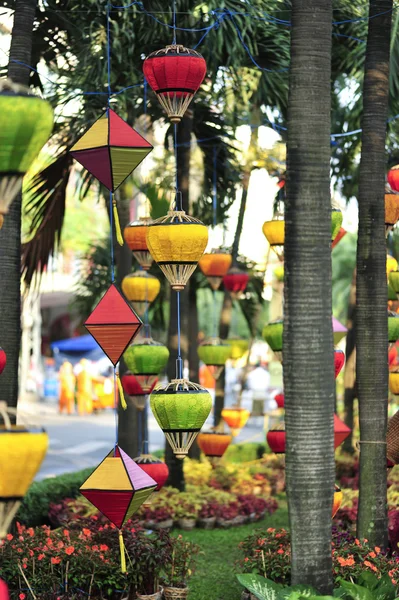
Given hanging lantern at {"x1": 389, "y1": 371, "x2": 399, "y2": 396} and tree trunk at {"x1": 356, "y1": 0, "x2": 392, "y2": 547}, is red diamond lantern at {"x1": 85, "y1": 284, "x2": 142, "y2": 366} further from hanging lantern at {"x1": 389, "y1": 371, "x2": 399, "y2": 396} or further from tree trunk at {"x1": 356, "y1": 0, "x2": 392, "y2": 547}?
hanging lantern at {"x1": 389, "y1": 371, "x2": 399, "y2": 396}

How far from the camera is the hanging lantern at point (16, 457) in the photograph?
494 cm

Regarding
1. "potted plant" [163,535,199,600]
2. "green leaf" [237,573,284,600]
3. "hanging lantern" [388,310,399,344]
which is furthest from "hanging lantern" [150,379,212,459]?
"hanging lantern" [388,310,399,344]

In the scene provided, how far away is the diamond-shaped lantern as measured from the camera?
7.73 meters

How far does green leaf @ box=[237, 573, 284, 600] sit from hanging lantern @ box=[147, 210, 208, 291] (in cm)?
242

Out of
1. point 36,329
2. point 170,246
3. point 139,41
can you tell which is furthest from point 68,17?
point 36,329

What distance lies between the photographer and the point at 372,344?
29.1 ft

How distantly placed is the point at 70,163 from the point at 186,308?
10.9 ft

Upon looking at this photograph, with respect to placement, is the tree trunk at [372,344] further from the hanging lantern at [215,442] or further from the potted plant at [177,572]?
the hanging lantern at [215,442]

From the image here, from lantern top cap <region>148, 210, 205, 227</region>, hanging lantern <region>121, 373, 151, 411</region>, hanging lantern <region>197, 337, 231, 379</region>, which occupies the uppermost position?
lantern top cap <region>148, 210, 205, 227</region>

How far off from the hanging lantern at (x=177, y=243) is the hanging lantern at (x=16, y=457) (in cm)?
347

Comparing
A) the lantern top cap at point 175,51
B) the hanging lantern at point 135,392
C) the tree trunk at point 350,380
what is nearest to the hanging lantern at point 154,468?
the hanging lantern at point 135,392

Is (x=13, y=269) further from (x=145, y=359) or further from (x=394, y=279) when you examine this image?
(x=394, y=279)

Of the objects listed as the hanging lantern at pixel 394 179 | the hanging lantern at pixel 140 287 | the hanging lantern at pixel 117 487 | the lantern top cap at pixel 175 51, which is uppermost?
the lantern top cap at pixel 175 51

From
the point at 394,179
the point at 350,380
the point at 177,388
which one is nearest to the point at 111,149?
the point at 177,388
